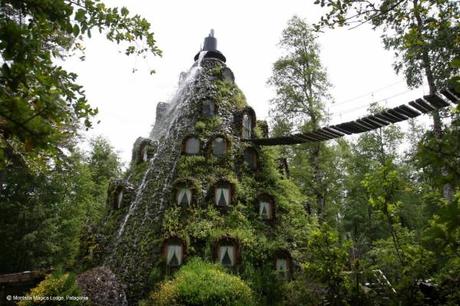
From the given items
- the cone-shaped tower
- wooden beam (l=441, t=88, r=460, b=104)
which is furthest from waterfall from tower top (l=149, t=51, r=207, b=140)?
wooden beam (l=441, t=88, r=460, b=104)

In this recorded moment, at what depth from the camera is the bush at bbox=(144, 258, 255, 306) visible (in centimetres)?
934

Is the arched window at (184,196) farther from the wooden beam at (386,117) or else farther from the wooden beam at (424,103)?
the wooden beam at (424,103)

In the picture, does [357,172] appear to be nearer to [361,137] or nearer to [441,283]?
[361,137]

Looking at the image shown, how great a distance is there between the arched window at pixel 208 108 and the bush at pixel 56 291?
9.05 m

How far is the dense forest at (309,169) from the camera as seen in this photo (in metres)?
1.89

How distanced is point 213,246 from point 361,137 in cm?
1869

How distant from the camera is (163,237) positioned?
1166cm

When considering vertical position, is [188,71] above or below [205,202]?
above

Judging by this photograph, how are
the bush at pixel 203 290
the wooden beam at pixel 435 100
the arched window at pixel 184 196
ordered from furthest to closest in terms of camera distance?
the arched window at pixel 184 196 < the bush at pixel 203 290 < the wooden beam at pixel 435 100

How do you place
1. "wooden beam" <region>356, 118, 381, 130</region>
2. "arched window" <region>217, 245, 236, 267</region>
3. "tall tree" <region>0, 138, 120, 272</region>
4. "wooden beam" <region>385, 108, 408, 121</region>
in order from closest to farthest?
"wooden beam" <region>385, 108, 408, 121</region>, "wooden beam" <region>356, 118, 381, 130</region>, "arched window" <region>217, 245, 236, 267</region>, "tall tree" <region>0, 138, 120, 272</region>

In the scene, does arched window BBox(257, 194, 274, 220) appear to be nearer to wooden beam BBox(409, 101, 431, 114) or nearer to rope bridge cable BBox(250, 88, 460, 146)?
rope bridge cable BBox(250, 88, 460, 146)

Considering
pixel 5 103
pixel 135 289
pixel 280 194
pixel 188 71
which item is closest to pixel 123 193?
pixel 135 289

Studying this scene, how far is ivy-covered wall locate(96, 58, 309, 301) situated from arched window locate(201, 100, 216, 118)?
138mm

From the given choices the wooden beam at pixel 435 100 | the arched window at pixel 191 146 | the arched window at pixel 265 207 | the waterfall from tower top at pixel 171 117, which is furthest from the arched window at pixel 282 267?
the wooden beam at pixel 435 100
